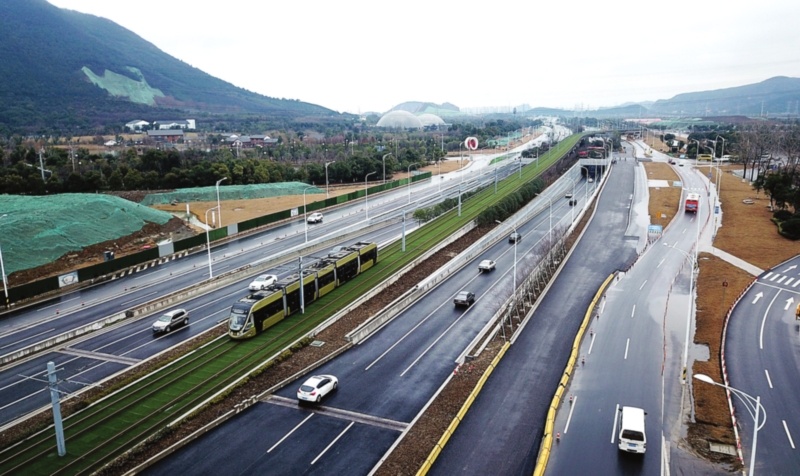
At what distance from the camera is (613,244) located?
5991cm

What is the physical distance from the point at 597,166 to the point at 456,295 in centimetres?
8925

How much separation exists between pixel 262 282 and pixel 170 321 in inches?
402

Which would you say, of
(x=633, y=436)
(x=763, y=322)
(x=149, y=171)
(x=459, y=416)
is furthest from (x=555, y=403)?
(x=149, y=171)

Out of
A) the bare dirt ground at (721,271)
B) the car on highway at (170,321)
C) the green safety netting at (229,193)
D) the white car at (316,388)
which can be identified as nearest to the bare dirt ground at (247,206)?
the green safety netting at (229,193)

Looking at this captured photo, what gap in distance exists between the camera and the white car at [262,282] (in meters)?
46.1

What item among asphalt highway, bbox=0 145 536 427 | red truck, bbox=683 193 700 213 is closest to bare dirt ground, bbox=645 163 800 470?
red truck, bbox=683 193 700 213

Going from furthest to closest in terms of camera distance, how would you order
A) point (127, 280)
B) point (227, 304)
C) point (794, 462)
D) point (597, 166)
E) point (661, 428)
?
point (597, 166)
point (127, 280)
point (227, 304)
point (661, 428)
point (794, 462)

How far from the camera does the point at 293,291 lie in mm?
39750

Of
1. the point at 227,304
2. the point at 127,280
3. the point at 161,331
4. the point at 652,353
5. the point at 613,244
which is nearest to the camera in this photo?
the point at 652,353

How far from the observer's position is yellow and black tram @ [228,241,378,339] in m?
35.4

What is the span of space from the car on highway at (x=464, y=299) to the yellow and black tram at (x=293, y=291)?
34.1ft

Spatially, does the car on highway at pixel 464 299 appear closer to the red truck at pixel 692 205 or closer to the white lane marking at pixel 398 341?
the white lane marking at pixel 398 341

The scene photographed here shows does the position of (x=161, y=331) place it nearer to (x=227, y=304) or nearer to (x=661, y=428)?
(x=227, y=304)

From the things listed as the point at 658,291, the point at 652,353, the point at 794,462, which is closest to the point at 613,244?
the point at 658,291
